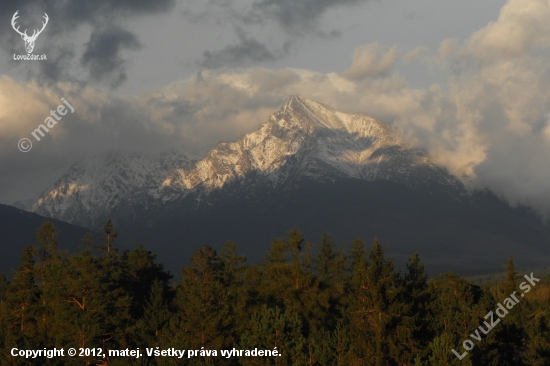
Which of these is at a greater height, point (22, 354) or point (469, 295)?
point (469, 295)

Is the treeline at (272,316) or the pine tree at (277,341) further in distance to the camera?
the treeline at (272,316)

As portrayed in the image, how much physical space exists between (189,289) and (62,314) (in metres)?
13.1

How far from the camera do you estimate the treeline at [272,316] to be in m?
64.0

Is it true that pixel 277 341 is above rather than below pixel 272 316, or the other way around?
below

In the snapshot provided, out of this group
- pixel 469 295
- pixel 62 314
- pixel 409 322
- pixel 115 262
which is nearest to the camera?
pixel 409 322

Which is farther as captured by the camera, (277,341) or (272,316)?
(272,316)

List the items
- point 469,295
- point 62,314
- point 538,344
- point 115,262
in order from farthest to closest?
point 115,262, point 469,295, point 62,314, point 538,344

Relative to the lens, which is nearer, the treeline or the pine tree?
the pine tree

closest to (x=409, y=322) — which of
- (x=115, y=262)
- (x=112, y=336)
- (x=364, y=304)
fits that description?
(x=364, y=304)

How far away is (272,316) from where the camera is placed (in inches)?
2574

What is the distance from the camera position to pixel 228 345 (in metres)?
73.9

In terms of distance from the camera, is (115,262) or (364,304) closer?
(364,304)

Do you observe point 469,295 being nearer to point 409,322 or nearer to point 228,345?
point 409,322

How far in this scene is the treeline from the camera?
63969mm
